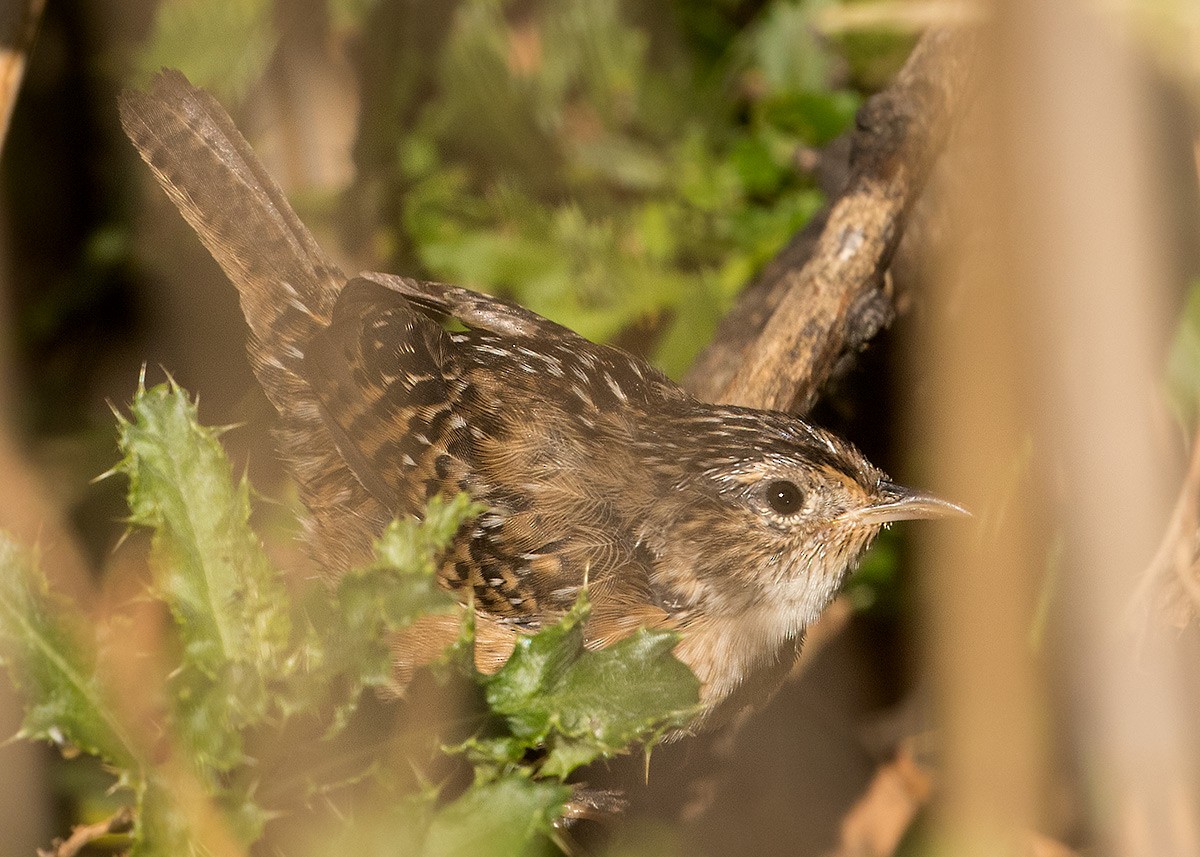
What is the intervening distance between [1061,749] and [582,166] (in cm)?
288

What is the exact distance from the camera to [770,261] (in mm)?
3980

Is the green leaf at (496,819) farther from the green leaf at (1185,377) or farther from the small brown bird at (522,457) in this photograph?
the green leaf at (1185,377)

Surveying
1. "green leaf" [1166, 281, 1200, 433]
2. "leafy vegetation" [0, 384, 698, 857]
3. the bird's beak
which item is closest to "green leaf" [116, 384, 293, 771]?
"leafy vegetation" [0, 384, 698, 857]

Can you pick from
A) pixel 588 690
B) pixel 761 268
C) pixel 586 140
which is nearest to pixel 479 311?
pixel 761 268

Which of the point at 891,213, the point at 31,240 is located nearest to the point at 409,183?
the point at 31,240

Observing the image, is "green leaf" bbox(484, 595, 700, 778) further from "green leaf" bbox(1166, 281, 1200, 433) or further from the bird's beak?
"green leaf" bbox(1166, 281, 1200, 433)

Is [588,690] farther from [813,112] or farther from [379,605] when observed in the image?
[813,112]

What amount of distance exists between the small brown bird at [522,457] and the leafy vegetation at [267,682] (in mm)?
693

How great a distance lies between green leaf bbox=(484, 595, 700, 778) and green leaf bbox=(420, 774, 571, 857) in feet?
0.57

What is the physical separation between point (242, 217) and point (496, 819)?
203 centimetres

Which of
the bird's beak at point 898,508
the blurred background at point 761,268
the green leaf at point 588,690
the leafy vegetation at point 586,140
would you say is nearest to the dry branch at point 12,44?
the blurred background at point 761,268

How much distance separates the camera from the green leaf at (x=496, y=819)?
1.84m

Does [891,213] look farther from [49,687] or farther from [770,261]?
[49,687]

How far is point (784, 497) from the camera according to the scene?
2746 mm
